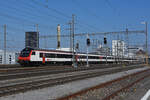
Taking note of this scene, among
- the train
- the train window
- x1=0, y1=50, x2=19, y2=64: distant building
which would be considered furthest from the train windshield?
x1=0, y1=50, x2=19, y2=64: distant building

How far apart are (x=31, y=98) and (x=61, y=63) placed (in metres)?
32.4

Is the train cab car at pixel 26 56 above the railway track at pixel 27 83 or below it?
above

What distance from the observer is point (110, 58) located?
68.9 meters

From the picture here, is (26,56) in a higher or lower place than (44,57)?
higher

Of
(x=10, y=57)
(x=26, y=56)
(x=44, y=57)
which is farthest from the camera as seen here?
(x=10, y=57)

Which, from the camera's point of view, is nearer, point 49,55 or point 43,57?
point 43,57

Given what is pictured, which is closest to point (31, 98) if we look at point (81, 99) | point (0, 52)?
point (81, 99)

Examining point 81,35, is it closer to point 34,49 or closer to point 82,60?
point 82,60

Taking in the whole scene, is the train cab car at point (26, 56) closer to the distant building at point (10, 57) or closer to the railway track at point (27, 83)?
the distant building at point (10, 57)

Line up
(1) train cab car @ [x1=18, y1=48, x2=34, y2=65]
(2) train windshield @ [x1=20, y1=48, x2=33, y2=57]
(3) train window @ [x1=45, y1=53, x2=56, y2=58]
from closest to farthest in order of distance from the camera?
1. (1) train cab car @ [x1=18, y1=48, x2=34, y2=65]
2. (2) train windshield @ [x1=20, y1=48, x2=33, y2=57]
3. (3) train window @ [x1=45, y1=53, x2=56, y2=58]

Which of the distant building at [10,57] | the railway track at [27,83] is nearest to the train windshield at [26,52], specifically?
the distant building at [10,57]

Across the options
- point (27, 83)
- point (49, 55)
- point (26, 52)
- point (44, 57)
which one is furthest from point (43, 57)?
point (27, 83)

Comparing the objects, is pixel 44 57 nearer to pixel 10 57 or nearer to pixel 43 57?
pixel 43 57

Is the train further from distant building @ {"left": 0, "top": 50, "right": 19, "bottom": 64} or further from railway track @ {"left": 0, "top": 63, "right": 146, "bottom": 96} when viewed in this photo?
railway track @ {"left": 0, "top": 63, "right": 146, "bottom": 96}
